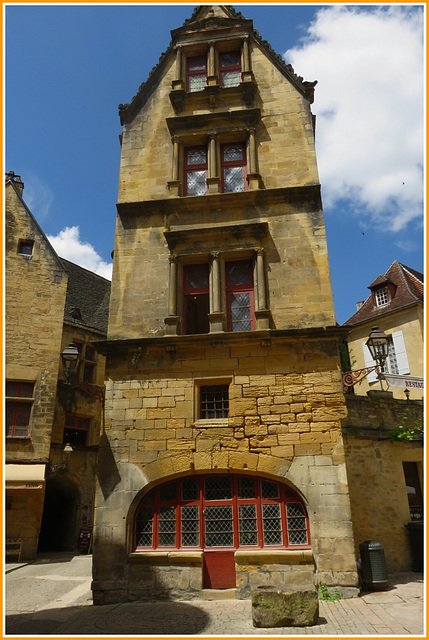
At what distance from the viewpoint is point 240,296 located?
9.62m

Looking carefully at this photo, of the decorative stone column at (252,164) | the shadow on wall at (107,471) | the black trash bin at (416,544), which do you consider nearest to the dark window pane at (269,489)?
the shadow on wall at (107,471)

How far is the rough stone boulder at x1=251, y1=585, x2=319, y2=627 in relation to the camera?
18.7 feet

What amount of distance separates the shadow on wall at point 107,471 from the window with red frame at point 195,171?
19.3 ft

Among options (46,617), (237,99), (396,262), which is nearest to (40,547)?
(46,617)

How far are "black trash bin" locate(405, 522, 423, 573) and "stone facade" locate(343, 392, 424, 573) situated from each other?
107mm

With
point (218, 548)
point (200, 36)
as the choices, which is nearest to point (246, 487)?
point (218, 548)

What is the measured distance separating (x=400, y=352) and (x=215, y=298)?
39.2 feet

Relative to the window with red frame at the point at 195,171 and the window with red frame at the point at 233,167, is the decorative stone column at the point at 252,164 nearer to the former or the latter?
the window with red frame at the point at 233,167

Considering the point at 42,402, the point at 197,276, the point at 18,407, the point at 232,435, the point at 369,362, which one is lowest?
the point at 232,435

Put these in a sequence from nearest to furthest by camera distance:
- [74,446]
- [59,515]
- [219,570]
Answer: [219,570], [74,446], [59,515]

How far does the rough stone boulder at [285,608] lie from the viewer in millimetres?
5699

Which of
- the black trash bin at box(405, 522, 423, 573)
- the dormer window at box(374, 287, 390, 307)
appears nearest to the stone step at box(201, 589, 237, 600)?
the black trash bin at box(405, 522, 423, 573)

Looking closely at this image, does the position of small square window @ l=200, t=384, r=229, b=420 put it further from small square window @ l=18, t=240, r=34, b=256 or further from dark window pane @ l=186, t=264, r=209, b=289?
small square window @ l=18, t=240, r=34, b=256

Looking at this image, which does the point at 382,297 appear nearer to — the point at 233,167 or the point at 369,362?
the point at 369,362
